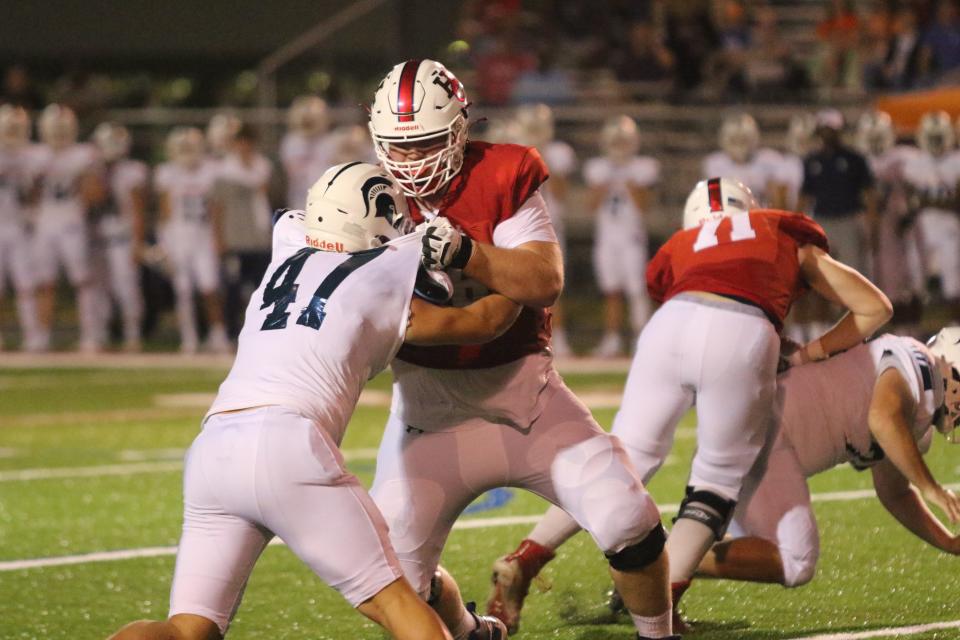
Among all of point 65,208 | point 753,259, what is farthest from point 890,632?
point 65,208

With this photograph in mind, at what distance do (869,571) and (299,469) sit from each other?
2.47 metres

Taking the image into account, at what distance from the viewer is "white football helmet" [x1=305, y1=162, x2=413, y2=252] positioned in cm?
361

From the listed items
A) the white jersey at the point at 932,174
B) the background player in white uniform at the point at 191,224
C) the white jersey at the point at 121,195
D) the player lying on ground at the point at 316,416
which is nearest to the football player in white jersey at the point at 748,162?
the white jersey at the point at 932,174

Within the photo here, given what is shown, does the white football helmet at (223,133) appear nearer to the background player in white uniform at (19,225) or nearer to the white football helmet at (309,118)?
the white football helmet at (309,118)

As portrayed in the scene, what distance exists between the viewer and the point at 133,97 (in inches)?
734

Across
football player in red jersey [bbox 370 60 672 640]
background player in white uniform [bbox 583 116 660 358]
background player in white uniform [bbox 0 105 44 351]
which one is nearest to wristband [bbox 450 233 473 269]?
football player in red jersey [bbox 370 60 672 640]

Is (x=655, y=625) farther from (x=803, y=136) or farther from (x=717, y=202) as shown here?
(x=803, y=136)

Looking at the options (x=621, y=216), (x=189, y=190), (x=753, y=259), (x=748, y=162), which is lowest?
(x=621, y=216)

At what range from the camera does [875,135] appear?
11883 millimetres

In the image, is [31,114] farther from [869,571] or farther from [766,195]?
[869,571]

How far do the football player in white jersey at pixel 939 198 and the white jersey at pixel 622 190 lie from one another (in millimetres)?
1975

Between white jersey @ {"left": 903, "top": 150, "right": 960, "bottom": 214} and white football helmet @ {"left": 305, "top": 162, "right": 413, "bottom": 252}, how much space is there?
9054 mm

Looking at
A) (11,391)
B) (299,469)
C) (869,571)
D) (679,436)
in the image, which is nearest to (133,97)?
(11,391)

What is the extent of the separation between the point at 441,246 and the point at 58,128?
9.81m
